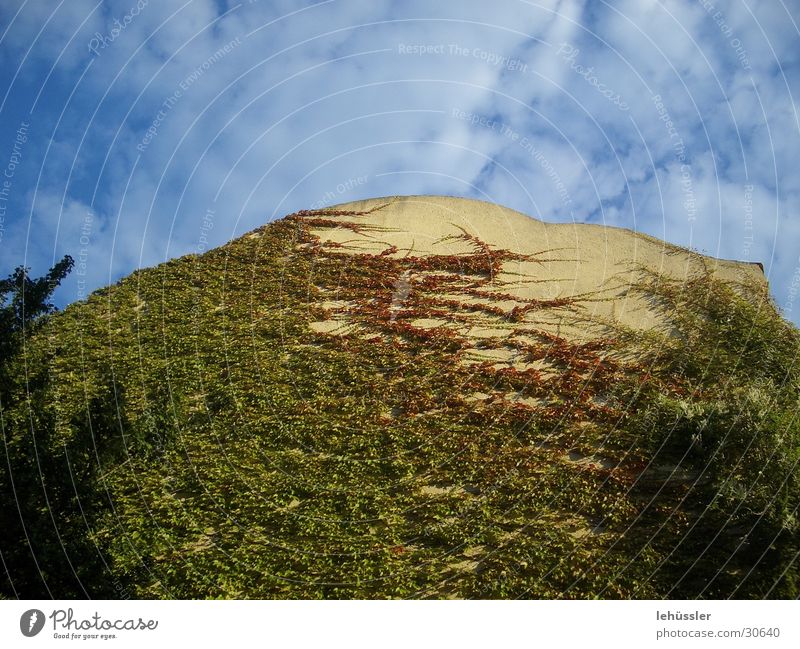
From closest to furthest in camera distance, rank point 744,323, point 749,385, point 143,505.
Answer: point 143,505, point 749,385, point 744,323

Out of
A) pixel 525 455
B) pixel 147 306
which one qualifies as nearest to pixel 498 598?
pixel 525 455

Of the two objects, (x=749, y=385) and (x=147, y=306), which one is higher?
(x=147, y=306)

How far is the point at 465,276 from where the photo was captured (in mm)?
13031

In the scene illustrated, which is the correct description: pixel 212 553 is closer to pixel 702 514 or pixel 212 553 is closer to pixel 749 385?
pixel 702 514

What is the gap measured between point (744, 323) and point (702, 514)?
4.59 meters
